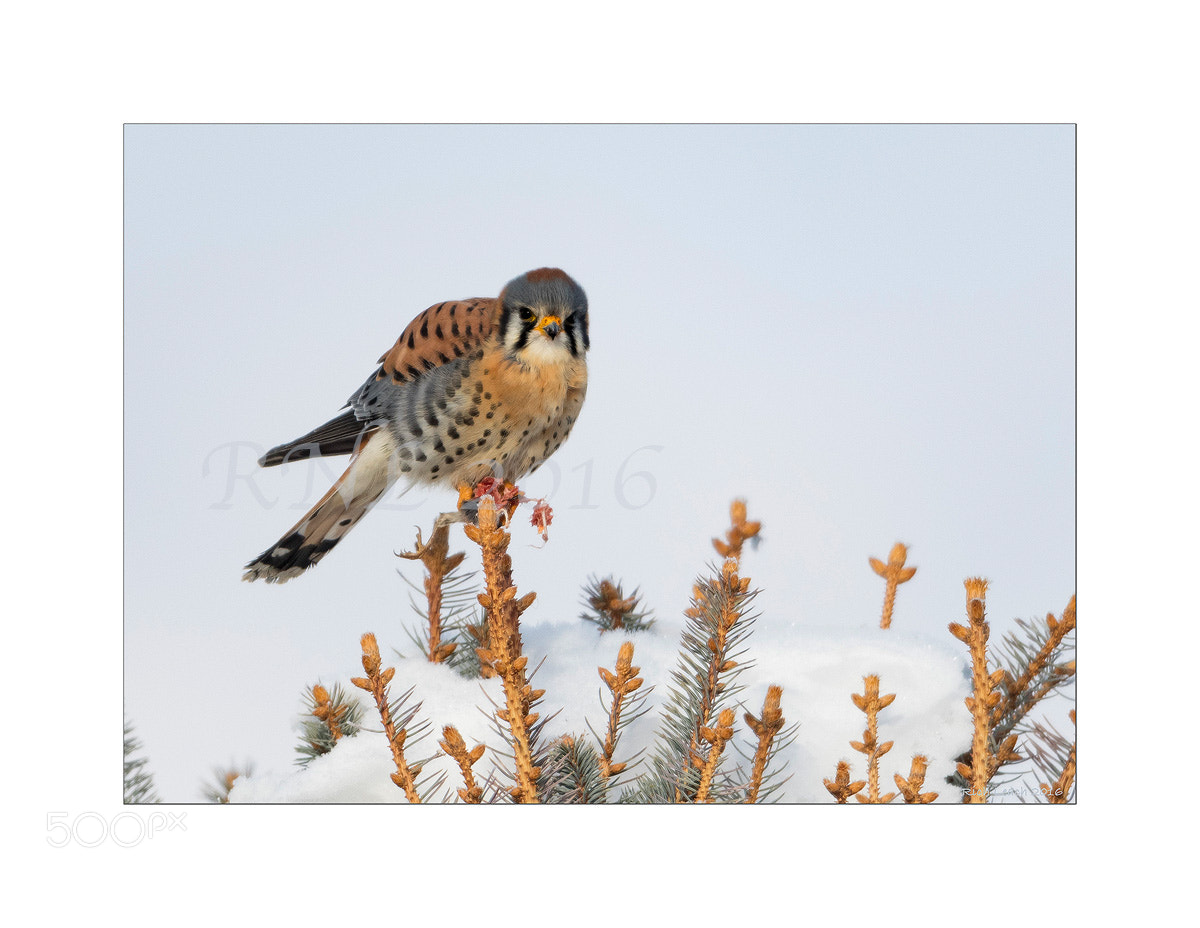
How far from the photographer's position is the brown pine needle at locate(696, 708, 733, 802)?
165 cm

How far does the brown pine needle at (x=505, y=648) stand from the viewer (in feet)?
5.51

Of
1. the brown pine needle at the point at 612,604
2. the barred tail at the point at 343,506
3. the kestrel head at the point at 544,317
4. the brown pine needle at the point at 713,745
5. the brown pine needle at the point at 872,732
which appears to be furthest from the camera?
the barred tail at the point at 343,506

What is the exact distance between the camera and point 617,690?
1.72 meters

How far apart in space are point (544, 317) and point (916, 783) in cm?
155

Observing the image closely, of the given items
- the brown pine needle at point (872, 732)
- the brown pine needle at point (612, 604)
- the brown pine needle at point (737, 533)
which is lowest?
the brown pine needle at point (872, 732)

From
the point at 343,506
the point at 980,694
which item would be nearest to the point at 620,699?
the point at 980,694

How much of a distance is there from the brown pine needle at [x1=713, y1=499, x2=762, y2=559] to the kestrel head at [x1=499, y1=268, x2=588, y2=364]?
0.79m

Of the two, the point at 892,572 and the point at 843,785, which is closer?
the point at 843,785

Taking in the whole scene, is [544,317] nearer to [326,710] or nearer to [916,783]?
[326,710]

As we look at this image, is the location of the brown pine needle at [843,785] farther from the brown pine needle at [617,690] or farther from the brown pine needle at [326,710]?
the brown pine needle at [326,710]

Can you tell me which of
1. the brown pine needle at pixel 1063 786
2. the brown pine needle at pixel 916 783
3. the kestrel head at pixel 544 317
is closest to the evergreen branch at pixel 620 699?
the brown pine needle at pixel 916 783

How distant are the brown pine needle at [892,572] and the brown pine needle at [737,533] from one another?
356 millimetres

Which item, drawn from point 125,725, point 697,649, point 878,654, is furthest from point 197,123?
point 878,654
